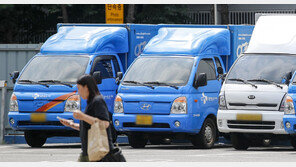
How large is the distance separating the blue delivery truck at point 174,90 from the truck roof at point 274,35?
45.0 inches

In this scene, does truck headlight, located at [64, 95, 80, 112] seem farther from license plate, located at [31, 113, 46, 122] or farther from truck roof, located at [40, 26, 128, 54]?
truck roof, located at [40, 26, 128, 54]

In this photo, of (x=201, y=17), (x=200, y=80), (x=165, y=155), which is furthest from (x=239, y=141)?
(x=201, y=17)

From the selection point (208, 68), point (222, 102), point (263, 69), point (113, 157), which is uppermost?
point (113, 157)

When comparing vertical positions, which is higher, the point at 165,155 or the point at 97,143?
the point at 97,143

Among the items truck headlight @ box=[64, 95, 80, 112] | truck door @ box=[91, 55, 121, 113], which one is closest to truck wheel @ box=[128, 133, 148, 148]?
truck door @ box=[91, 55, 121, 113]

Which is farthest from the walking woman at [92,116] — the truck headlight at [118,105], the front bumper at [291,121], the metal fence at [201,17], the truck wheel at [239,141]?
the metal fence at [201,17]

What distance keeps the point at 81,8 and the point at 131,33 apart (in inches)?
514

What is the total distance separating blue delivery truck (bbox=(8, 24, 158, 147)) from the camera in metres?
19.6

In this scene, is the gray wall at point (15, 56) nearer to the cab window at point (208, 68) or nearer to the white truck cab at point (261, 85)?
the cab window at point (208, 68)

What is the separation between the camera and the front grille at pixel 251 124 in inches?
719

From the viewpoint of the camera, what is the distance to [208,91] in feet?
64.4

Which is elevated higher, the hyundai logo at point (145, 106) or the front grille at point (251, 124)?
the hyundai logo at point (145, 106)

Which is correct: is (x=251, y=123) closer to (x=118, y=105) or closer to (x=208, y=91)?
(x=208, y=91)

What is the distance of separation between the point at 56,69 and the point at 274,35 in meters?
4.81
